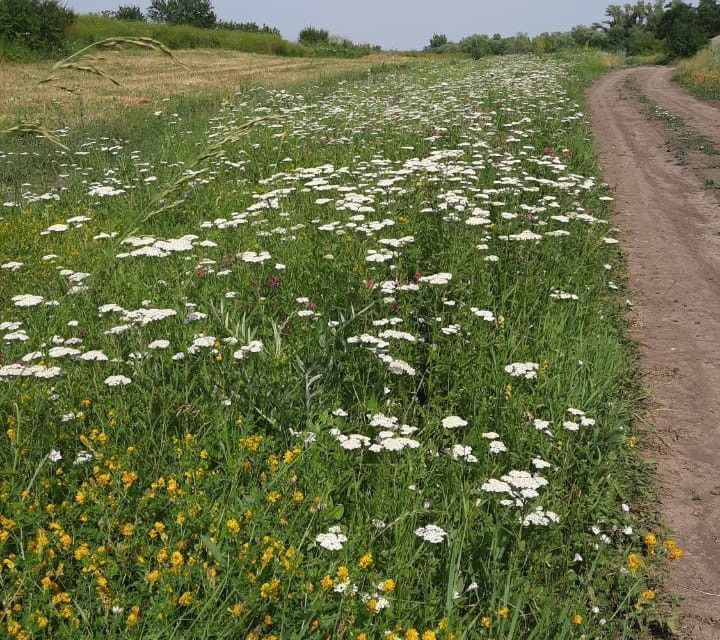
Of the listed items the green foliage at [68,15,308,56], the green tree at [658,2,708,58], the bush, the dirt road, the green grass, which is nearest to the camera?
the dirt road

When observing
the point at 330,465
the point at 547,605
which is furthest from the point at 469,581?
the point at 330,465

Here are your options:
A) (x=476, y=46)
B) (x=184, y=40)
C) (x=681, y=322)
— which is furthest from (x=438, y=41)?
(x=681, y=322)

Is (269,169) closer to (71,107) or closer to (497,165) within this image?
(497,165)

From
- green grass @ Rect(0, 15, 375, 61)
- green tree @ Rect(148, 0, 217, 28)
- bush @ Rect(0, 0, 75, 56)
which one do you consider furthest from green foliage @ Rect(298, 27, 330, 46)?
bush @ Rect(0, 0, 75, 56)

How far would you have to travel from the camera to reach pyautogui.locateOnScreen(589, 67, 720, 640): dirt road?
338cm

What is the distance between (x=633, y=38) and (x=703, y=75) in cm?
4855

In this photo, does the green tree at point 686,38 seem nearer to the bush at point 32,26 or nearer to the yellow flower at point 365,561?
the bush at point 32,26

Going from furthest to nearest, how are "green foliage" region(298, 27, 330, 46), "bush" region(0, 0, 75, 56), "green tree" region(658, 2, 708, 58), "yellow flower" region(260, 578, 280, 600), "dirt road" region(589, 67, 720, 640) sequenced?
"green foliage" region(298, 27, 330, 46)
"green tree" region(658, 2, 708, 58)
"bush" region(0, 0, 75, 56)
"dirt road" region(589, 67, 720, 640)
"yellow flower" region(260, 578, 280, 600)

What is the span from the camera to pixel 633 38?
6838cm

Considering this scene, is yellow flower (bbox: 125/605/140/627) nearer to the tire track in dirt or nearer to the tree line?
the tire track in dirt

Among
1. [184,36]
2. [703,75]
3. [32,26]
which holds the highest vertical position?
[184,36]

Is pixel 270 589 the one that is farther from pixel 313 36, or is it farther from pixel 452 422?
pixel 313 36

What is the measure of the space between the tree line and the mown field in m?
45.4

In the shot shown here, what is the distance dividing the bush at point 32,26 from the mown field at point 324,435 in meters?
27.7
